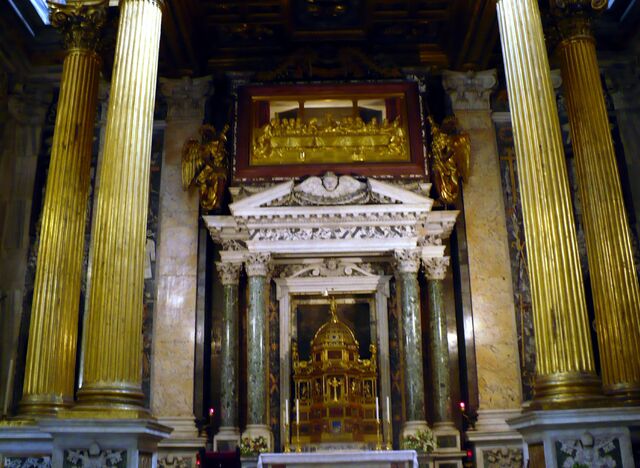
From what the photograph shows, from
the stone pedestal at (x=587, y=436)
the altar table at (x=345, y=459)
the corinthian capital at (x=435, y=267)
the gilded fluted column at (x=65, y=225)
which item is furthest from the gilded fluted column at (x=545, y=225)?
the gilded fluted column at (x=65, y=225)

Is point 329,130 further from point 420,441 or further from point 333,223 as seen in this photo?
point 420,441

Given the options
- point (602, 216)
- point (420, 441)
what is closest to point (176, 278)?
point (420, 441)

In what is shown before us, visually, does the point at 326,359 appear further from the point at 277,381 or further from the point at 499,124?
the point at 499,124

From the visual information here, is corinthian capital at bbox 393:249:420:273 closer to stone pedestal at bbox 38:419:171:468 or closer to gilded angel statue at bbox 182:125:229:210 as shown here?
gilded angel statue at bbox 182:125:229:210

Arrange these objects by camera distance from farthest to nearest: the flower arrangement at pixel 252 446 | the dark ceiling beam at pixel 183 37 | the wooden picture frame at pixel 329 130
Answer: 1. the wooden picture frame at pixel 329 130
2. the dark ceiling beam at pixel 183 37
3. the flower arrangement at pixel 252 446

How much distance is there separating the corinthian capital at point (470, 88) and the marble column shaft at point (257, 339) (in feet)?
15.3

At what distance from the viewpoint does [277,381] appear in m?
11.7

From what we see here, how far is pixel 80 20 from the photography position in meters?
10.1

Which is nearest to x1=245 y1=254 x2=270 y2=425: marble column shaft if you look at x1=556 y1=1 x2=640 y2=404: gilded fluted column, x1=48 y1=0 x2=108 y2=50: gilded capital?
x1=48 y1=0 x2=108 y2=50: gilded capital

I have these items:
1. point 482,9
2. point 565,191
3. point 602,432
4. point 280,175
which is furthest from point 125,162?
point 482,9

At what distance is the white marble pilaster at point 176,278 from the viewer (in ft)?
37.2

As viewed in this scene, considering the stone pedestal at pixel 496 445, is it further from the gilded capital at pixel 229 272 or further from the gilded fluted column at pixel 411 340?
the gilded capital at pixel 229 272

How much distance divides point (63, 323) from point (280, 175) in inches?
178

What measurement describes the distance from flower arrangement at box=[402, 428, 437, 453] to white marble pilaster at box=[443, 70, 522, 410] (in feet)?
3.80
